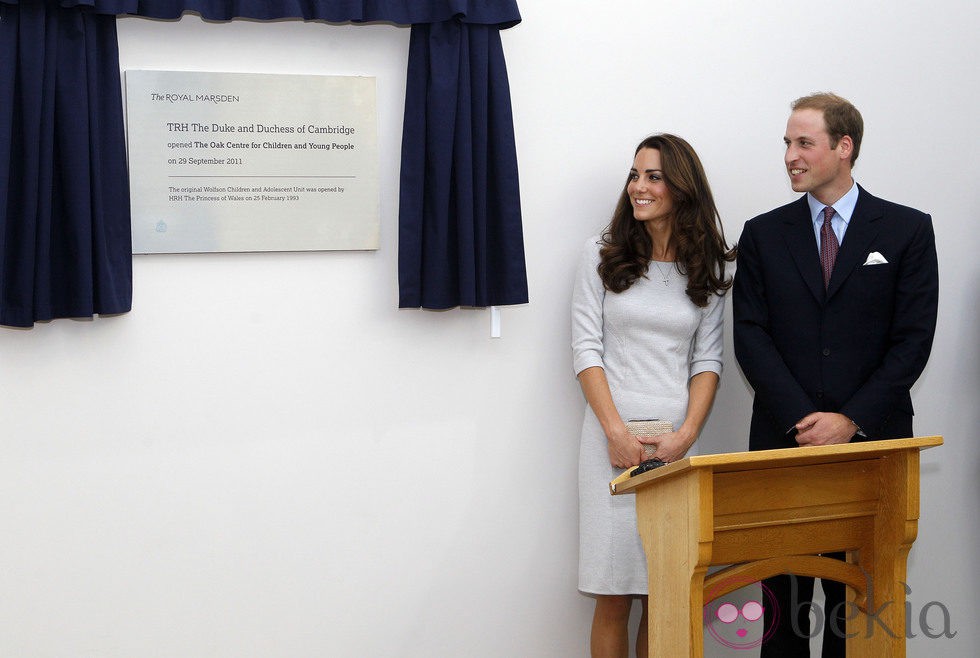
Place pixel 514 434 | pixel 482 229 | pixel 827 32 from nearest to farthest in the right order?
pixel 482 229, pixel 514 434, pixel 827 32

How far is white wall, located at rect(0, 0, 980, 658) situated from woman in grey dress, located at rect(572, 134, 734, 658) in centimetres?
26

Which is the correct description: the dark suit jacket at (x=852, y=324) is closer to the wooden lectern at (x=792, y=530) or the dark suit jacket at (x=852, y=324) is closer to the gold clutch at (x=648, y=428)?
the gold clutch at (x=648, y=428)

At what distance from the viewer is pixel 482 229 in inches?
109

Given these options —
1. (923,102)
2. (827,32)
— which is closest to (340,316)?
(827,32)

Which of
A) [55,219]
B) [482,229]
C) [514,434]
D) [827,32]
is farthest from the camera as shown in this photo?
[827,32]

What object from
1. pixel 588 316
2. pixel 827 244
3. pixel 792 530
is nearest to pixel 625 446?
pixel 588 316

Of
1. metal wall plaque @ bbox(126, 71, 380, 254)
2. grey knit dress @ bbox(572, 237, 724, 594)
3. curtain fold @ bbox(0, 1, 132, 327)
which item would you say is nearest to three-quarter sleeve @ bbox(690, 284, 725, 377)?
grey knit dress @ bbox(572, 237, 724, 594)

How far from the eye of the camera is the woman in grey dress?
2.71 metres

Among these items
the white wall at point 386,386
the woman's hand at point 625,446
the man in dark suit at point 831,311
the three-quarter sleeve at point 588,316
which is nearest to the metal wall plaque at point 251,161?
the white wall at point 386,386

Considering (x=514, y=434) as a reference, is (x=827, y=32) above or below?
above

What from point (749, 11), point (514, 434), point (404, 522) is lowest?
point (404, 522)

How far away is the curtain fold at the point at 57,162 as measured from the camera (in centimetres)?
243

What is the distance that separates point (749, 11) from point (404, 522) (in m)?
1.98

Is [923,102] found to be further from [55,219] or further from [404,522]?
[55,219]
